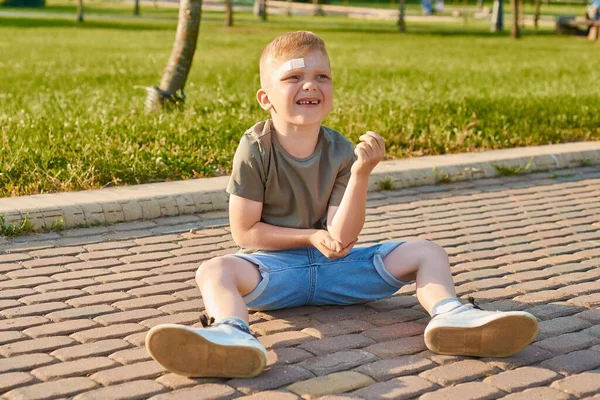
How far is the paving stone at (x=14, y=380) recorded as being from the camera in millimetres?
3516

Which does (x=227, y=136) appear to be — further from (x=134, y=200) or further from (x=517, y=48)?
(x=517, y=48)

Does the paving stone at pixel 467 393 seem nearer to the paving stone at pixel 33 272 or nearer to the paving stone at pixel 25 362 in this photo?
the paving stone at pixel 25 362

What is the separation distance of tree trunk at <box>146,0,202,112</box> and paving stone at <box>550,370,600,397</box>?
683 centimetres

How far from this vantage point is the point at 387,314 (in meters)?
4.49

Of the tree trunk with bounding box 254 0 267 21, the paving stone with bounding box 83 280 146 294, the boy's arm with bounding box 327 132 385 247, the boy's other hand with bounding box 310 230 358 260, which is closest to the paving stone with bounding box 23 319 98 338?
the paving stone with bounding box 83 280 146 294

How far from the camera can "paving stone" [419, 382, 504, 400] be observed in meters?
3.52

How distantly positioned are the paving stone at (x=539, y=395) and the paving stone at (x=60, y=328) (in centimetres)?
170

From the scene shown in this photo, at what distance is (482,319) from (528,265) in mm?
1684

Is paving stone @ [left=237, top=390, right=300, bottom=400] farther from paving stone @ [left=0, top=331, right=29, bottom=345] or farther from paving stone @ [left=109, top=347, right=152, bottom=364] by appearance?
paving stone @ [left=0, top=331, right=29, bottom=345]

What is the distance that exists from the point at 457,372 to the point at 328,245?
2.37 ft

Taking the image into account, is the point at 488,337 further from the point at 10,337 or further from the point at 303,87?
the point at 10,337

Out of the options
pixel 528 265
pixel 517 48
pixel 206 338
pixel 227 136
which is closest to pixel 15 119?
pixel 227 136

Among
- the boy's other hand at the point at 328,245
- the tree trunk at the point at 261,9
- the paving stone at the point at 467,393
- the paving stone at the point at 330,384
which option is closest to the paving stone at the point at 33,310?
the boy's other hand at the point at 328,245

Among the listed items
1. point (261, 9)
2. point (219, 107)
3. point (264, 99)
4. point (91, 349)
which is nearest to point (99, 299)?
point (91, 349)
